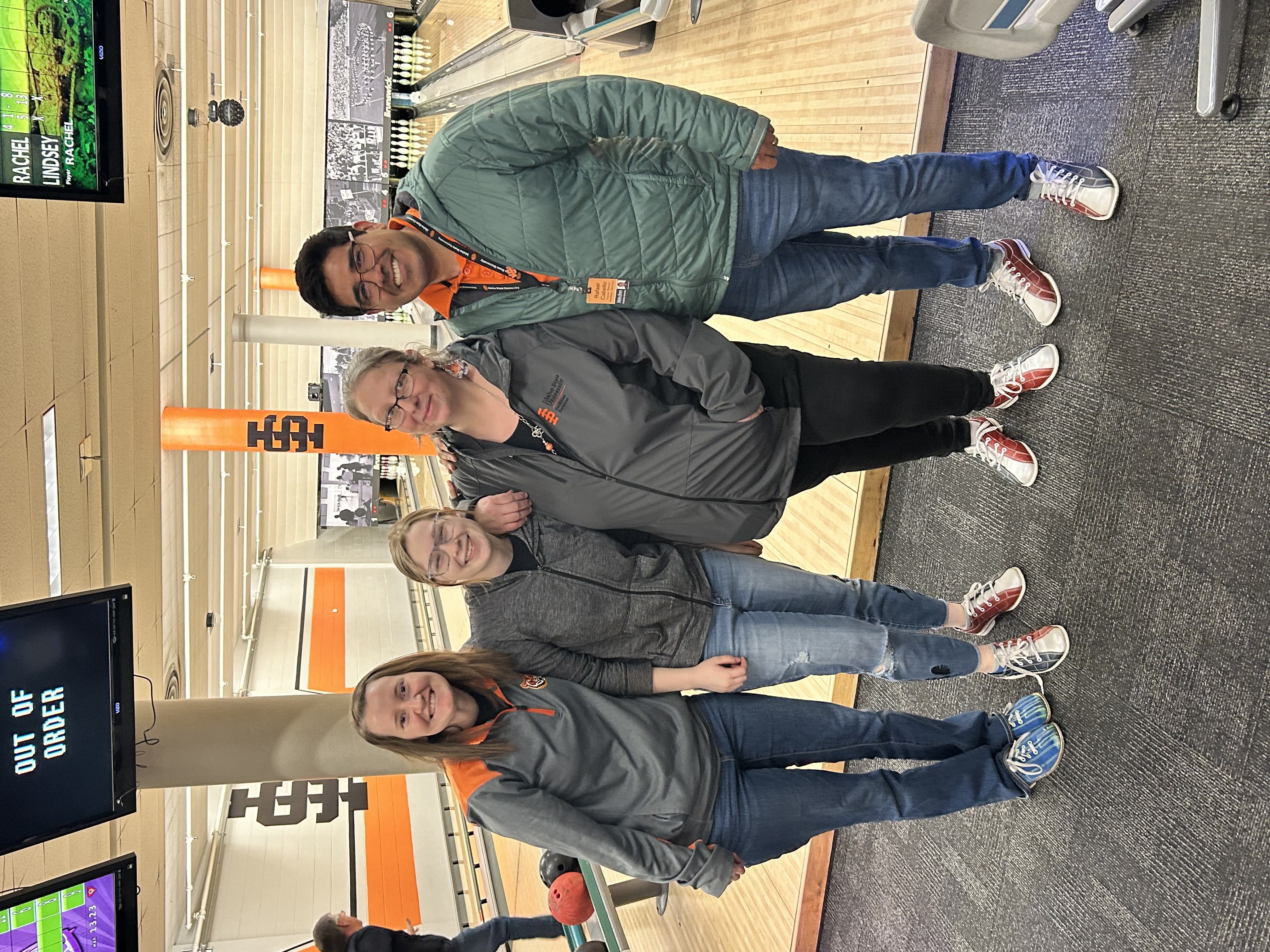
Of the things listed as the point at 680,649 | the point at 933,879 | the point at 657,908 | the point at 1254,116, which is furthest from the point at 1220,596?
the point at 657,908

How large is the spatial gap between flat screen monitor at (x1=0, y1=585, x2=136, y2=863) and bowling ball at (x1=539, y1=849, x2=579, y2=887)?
48.6 inches

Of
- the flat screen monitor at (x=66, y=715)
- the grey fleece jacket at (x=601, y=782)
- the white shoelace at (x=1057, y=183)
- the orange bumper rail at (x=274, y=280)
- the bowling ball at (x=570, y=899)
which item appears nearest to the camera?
the flat screen monitor at (x=66, y=715)

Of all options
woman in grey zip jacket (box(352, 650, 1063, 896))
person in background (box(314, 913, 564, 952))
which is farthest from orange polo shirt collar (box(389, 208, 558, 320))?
person in background (box(314, 913, 564, 952))

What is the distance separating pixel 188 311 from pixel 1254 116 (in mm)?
4053

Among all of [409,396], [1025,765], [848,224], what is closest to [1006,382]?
[848,224]

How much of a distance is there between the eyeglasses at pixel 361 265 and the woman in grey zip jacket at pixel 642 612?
51 centimetres

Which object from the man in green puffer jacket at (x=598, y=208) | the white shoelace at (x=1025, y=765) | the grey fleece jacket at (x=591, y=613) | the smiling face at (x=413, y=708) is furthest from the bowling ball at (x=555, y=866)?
the man in green puffer jacket at (x=598, y=208)

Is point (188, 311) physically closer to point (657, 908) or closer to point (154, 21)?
point (154, 21)

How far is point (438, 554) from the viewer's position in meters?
2.07

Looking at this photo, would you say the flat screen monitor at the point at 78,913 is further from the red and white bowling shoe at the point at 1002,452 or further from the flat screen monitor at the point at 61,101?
the red and white bowling shoe at the point at 1002,452

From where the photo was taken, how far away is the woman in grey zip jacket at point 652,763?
204 cm

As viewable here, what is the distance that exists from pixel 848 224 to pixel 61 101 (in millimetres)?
1795

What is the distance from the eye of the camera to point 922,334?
11.1 ft

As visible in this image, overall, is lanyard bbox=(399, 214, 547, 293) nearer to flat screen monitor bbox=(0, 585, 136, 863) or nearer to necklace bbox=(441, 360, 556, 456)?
necklace bbox=(441, 360, 556, 456)
